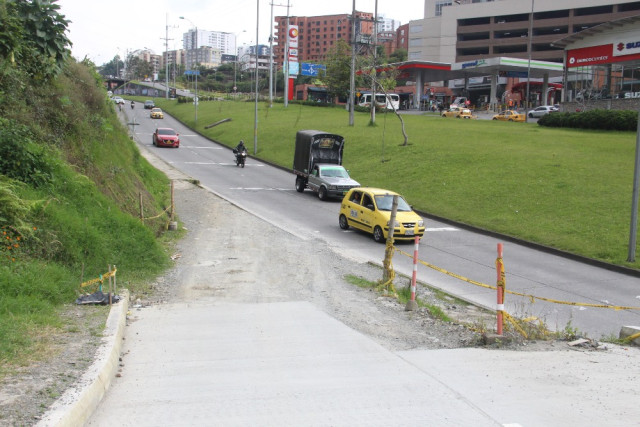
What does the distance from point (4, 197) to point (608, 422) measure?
834 centimetres

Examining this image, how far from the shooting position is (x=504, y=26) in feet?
340

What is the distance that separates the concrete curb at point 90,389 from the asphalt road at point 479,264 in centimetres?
651

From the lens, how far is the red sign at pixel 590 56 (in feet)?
156

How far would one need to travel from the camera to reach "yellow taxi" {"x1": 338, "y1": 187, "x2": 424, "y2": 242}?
18.8m

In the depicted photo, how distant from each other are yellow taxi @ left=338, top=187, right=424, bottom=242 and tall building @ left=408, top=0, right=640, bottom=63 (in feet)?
285

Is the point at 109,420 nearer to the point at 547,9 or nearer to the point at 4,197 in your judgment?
the point at 4,197

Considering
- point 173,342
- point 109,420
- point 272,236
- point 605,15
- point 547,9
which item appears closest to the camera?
Result: point 109,420

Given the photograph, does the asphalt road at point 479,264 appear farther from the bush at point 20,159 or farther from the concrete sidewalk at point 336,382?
the bush at point 20,159

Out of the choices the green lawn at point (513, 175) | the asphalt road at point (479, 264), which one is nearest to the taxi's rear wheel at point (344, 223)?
the asphalt road at point (479, 264)

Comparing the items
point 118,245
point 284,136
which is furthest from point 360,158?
point 118,245

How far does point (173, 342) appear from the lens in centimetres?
729

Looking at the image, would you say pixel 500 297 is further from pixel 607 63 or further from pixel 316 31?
pixel 316 31

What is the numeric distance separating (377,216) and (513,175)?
1105 cm

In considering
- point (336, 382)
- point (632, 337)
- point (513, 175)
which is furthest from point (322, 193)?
point (336, 382)
